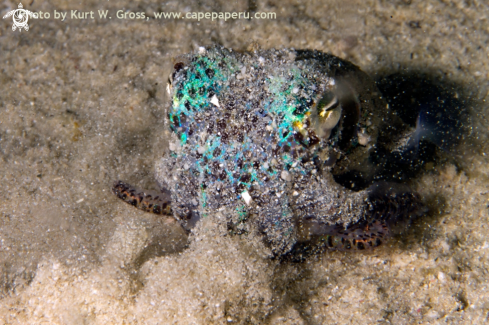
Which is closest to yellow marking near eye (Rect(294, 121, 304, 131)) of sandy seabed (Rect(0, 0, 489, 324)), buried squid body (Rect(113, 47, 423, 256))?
buried squid body (Rect(113, 47, 423, 256))

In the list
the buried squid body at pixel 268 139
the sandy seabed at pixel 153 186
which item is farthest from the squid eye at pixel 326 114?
the sandy seabed at pixel 153 186

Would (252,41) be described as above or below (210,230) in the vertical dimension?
above

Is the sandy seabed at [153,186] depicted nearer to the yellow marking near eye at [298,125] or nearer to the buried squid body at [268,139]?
the buried squid body at [268,139]

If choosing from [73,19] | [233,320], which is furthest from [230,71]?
[73,19]

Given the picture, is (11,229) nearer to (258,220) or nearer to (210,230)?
(210,230)

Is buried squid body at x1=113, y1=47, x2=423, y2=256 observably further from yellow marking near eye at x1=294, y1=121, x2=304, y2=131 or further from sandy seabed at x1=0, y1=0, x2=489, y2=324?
sandy seabed at x1=0, y1=0, x2=489, y2=324

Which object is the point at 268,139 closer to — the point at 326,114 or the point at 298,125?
the point at 298,125
